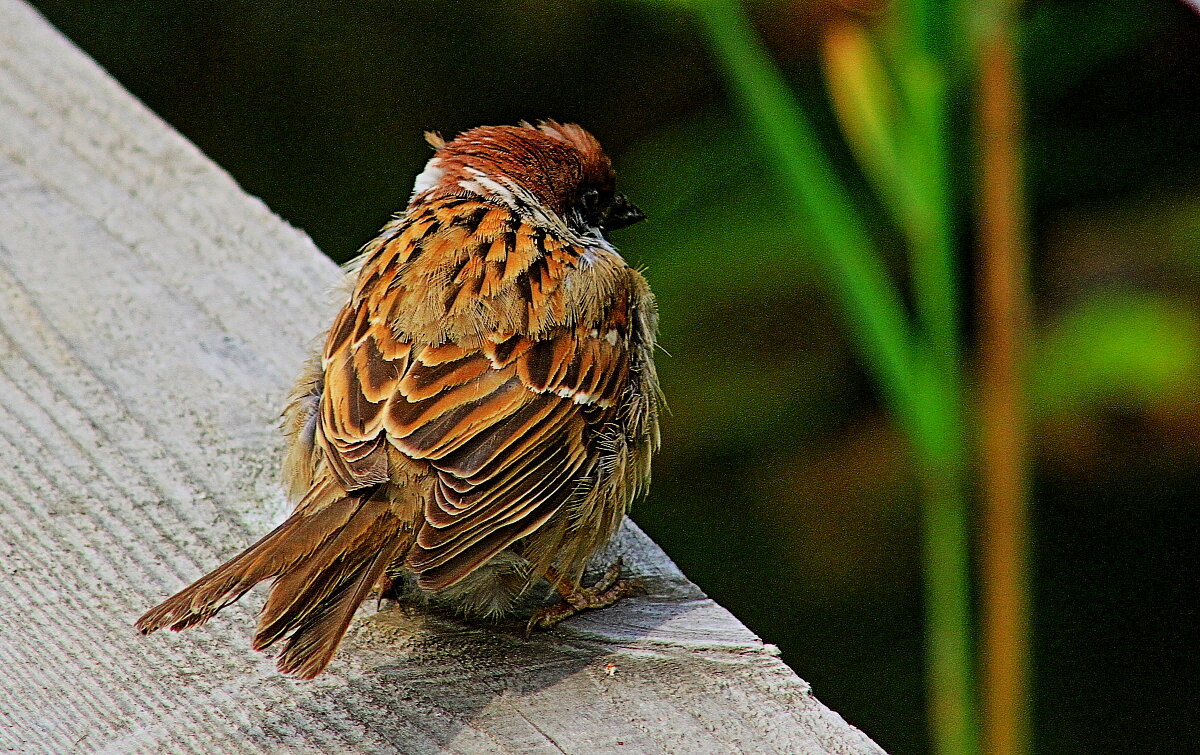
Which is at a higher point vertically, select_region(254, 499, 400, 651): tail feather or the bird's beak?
select_region(254, 499, 400, 651): tail feather

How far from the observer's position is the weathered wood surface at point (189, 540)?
1719 mm

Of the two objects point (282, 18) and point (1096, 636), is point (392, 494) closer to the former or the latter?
point (1096, 636)

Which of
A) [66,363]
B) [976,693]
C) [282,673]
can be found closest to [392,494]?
[282,673]

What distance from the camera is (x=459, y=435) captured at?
2.20 metres

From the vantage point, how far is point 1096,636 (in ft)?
15.5

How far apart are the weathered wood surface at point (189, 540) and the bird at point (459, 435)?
0.07m

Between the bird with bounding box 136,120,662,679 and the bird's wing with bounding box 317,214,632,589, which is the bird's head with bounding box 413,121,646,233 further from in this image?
the bird's wing with bounding box 317,214,632,589

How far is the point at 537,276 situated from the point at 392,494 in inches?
22.6

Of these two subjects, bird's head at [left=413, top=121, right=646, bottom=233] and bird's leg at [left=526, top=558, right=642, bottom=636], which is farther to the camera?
bird's head at [left=413, top=121, right=646, bottom=233]

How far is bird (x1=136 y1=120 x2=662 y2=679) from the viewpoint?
192 cm

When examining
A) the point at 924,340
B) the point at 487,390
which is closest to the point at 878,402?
the point at 924,340

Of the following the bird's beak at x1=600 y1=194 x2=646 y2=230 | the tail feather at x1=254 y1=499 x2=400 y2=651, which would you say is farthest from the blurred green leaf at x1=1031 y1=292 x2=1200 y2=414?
the tail feather at x1=254 y1=499 x2=400 y2=651

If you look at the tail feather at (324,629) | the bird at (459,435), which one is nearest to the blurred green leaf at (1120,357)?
the bird at (459,435)

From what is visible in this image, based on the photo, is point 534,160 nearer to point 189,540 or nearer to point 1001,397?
point 1001,397
